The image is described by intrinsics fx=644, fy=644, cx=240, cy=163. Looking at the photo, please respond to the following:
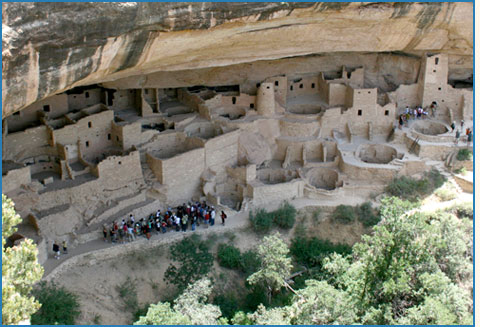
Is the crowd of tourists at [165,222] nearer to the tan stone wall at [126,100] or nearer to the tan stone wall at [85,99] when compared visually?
the tan stone wall at [126,100]

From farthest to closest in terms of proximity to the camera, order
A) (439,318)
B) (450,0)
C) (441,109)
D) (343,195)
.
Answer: (441,109) < (343,195) < (450,0) < (439,318)

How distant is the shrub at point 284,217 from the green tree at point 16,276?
8.10 m

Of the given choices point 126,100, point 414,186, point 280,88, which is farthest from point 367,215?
point 126,100

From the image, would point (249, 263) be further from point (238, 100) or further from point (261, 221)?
point (238, 100)

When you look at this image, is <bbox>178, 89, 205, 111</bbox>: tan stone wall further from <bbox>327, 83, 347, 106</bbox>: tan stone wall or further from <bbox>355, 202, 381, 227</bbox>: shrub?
<bbox>355, 202, 381, 227</bbox>: shrub

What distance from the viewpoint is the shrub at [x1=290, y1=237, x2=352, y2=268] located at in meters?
15.7

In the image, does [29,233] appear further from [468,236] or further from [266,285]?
[468,236]

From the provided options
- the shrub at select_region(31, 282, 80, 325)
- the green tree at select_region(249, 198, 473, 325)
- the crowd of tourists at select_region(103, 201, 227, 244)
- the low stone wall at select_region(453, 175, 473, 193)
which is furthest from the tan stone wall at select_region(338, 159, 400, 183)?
the shrub at select_region(31, 282, 80, 325)

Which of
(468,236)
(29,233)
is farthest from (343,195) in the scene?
(29,233)

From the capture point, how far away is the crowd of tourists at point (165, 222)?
14.3 metres

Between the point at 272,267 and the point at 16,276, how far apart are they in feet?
20.2

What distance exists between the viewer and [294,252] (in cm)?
1611

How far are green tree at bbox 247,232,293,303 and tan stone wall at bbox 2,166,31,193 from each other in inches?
207

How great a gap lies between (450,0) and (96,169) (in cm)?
922
